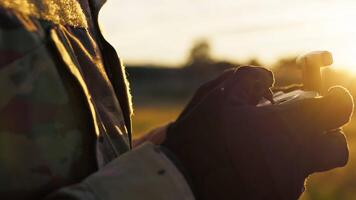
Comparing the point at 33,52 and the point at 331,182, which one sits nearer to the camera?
the point at 33,52

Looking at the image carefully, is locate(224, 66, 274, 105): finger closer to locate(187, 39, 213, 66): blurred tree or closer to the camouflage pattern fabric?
the camouflage pattern fabric

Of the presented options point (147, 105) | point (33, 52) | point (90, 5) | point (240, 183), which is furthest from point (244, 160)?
point (147, 105)

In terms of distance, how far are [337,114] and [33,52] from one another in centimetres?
82

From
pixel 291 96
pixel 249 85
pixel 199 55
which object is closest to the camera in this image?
pixel 249 85

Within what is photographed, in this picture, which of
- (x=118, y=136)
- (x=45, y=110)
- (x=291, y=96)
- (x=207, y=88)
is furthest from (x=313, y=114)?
(x=45, y=110)

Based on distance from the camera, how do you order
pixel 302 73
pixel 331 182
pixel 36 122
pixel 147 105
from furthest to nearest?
pixel 147 105
pixel 331 182
pixel 302 73
pixel 36 122

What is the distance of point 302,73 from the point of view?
2312 millimetres

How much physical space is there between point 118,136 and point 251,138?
0.43 metres

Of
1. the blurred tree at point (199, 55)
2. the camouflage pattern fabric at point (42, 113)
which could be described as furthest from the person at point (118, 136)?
A: the blurred tree at point (199, 55)

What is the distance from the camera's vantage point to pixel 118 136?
221 centimetres

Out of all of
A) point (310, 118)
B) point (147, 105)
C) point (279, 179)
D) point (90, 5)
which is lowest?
point (147, 105)

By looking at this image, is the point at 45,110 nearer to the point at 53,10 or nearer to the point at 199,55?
the point at 53,10

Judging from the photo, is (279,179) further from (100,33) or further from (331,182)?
(331,182)

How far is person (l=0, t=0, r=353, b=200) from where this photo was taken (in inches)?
73.0
